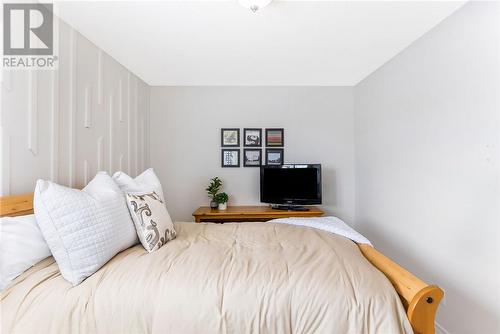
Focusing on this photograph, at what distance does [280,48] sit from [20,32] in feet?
5.92

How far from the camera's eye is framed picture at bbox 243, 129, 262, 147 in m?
3.10

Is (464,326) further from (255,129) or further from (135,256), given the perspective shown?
(255,129)

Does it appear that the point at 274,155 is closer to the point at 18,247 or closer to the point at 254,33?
the point at 254,33

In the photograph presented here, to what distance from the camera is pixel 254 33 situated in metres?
1.83

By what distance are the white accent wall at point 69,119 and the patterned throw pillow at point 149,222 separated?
62 centimetres

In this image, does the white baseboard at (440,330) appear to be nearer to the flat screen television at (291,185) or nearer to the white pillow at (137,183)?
the flat screen television at (291,185)

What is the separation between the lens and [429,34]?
178cm

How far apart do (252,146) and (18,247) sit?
242cm

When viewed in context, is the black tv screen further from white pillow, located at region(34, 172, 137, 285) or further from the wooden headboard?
the wooden headboard

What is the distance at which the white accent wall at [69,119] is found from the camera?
132cm

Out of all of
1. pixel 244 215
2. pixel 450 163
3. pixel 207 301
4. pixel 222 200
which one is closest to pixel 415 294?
pixel 207 301
